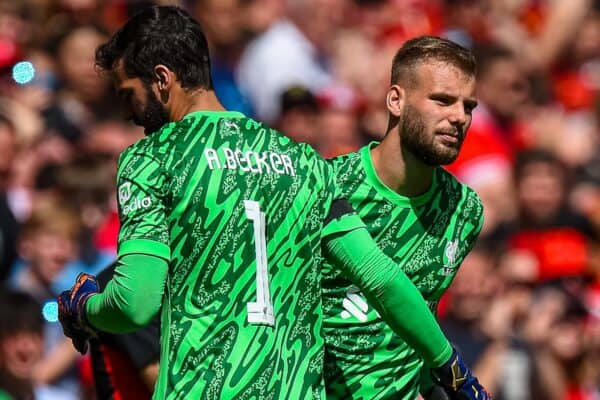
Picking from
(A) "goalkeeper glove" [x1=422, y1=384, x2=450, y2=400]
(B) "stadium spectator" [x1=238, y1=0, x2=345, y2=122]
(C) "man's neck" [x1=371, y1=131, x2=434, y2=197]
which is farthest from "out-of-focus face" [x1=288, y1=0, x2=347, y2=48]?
(A) "goalkeeper glove" [x1=422, y1=384, x2=450, y2=400]

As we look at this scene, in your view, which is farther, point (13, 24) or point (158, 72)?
point (13, 24)

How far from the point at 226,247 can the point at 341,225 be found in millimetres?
426

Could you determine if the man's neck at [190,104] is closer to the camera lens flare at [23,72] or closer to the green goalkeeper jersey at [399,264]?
the green goalkeeper jersey at [399,264]

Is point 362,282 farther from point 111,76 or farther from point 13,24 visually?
point 13,24

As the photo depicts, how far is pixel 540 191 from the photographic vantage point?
10.8 meters

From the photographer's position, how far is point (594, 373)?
10172 millimetres

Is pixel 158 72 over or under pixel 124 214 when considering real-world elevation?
over

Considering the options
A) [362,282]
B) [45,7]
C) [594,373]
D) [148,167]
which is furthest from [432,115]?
[45,7]

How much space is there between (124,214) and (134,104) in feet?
1.49

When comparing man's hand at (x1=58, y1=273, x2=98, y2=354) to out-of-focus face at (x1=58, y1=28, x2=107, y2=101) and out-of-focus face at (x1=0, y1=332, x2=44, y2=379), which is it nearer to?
out-of-focus face at (x1=0, y1=332, x2=44, y2=379)

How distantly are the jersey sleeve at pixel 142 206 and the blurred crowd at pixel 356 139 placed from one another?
10.5 ft

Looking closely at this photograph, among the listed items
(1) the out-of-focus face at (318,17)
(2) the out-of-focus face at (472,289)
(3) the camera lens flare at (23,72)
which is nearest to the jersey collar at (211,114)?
(2) the out-of-focus face at (472,289)

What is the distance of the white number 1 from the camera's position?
4754mm

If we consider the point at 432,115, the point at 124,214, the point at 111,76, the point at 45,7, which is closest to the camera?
the point at 124,214
